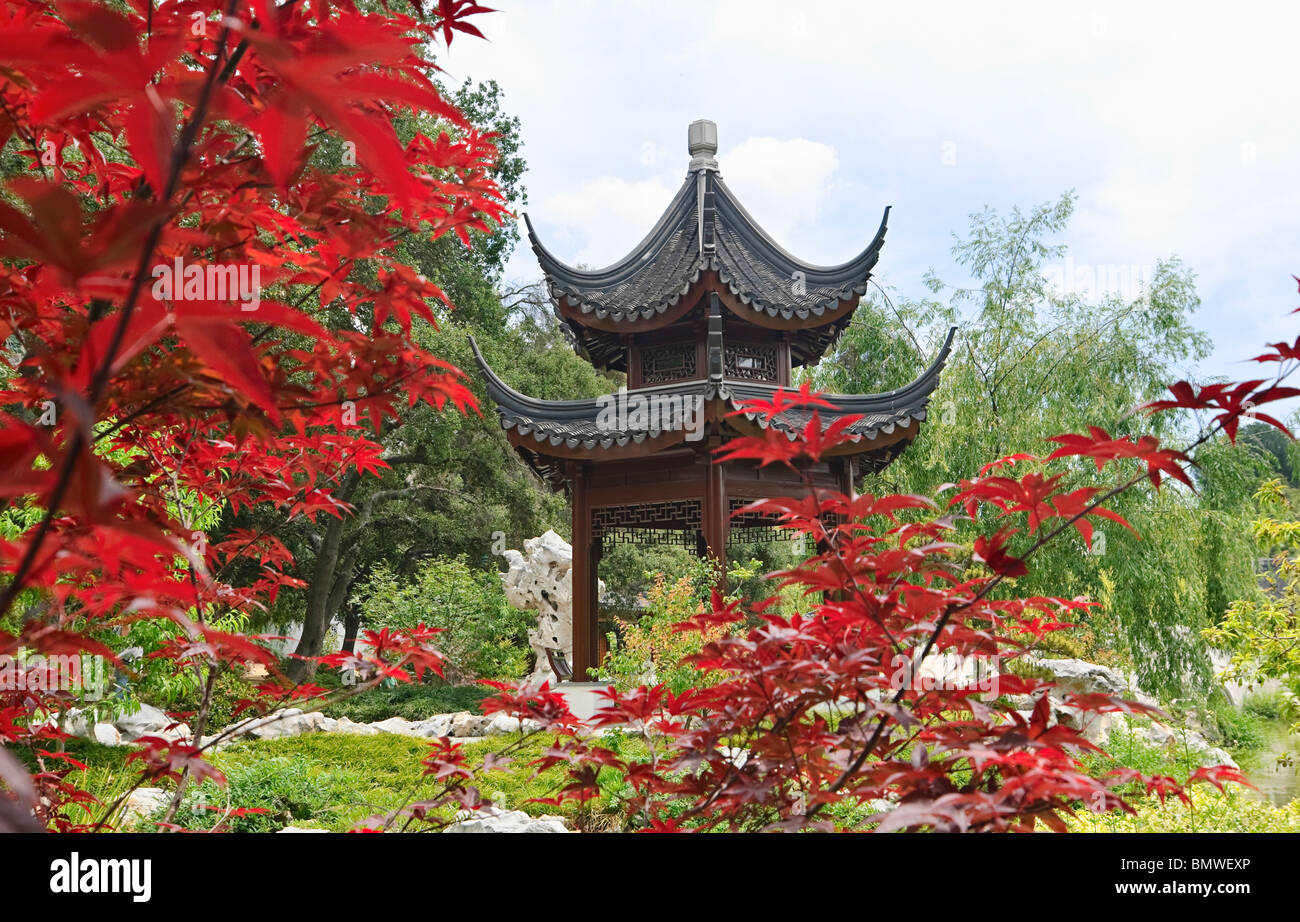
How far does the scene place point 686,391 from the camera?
287 inches

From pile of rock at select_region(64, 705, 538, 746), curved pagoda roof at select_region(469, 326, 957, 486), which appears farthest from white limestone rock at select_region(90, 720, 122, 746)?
curved pagoda roof at select_region(469, 326, 957, 486)

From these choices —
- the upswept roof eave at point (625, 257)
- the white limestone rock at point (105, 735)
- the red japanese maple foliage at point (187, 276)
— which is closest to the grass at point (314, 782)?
the white limestone rock at point (105, 735)

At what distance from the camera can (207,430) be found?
1760 millimetres

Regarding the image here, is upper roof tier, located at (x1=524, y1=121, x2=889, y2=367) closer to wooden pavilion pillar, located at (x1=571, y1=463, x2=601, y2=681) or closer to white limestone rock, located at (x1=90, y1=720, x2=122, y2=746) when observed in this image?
Answer: wooden pavilion pillar, located at (x1=571, y1=463, x2=601, y2=681)

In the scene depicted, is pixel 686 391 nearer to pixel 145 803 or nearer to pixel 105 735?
pixel 145 803

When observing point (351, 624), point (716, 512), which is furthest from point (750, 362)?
point (351, 624)

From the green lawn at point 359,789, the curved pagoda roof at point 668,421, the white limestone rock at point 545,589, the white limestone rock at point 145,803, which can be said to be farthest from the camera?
the white limestone rock at point 545,589

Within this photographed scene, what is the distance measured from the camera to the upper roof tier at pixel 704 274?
24.0ft

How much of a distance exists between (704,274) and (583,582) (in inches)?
111

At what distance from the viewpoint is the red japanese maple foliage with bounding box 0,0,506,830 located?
44cm

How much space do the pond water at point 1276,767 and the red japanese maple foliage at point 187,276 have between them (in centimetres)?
460

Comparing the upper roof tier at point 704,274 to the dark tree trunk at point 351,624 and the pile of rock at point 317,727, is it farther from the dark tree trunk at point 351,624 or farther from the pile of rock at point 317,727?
the dark tree trunk at point 351,624

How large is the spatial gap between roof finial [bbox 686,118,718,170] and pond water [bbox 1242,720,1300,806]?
6647mm
